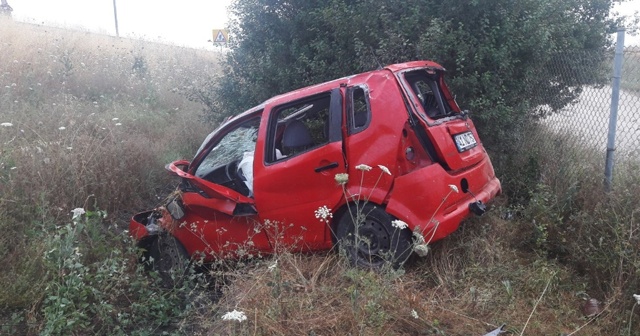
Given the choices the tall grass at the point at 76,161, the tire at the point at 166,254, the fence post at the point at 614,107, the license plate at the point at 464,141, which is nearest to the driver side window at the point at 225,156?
the tire at the point at 166,254

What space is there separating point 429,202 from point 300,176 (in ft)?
3.56

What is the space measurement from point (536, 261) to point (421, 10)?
3291mm

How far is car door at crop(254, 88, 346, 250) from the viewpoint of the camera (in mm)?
4215

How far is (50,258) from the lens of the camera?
13.4ft

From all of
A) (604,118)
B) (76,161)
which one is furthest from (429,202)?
(76,161)

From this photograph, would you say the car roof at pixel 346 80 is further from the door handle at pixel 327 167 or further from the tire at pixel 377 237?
the tire at pixel 377 237

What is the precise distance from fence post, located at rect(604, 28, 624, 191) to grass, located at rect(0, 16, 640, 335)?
0.12 metres

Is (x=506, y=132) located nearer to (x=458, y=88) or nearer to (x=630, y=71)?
(x=458, y=88)

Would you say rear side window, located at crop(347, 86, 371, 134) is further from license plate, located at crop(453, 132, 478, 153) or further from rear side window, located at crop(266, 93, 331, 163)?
license plate, located at crop(453, 132, 478, 153)

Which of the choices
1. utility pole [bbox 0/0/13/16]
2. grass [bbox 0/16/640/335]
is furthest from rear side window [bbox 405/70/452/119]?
utility pole [bbox 0/0/13/16]

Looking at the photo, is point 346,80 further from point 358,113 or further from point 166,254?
point 166,254

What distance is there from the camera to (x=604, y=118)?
530 cm

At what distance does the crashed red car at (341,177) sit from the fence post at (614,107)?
3.18 feet

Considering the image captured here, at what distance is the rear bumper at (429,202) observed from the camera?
394cm
